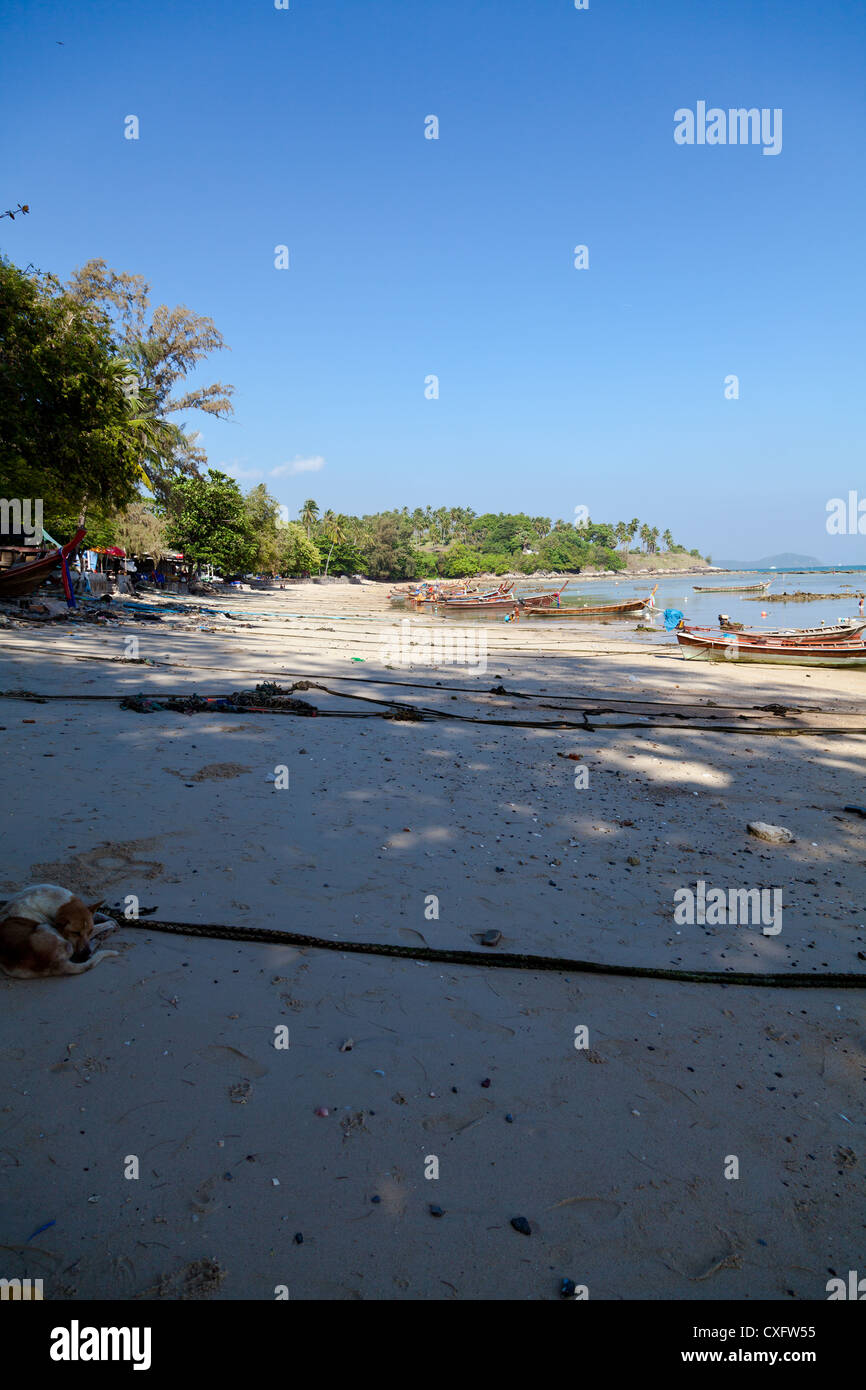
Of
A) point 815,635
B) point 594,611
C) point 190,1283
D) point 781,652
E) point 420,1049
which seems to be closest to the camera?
point 190,1283

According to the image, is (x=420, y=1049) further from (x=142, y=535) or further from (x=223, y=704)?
(x=142, y=535)

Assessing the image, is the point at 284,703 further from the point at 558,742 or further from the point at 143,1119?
the point at 143,1119

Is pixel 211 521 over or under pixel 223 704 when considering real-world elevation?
over

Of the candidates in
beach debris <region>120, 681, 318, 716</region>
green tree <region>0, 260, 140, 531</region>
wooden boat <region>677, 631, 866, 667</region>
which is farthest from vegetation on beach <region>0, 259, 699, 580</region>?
wooden boat <region>677, 631, 866, 667</region>

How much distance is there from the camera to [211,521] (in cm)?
4103

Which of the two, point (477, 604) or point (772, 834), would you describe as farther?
point (477, 604)

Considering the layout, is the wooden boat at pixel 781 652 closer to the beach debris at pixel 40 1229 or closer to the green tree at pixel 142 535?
the beach debris at pixel 40 1229

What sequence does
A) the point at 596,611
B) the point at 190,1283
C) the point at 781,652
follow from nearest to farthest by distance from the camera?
the point at 190,1283
the point at 781,652
the point at 596,611

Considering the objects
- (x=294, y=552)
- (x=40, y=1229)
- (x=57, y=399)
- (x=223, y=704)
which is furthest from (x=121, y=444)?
(x=294, y=552)

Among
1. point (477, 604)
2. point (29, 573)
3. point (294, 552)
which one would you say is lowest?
point (29, 573)

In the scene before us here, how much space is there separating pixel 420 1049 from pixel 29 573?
23027 mm

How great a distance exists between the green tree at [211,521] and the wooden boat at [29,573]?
19130mm

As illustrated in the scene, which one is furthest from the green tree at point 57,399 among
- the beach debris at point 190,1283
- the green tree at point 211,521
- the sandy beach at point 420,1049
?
the beach debris at point 190,1283

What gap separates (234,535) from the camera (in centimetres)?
4091
